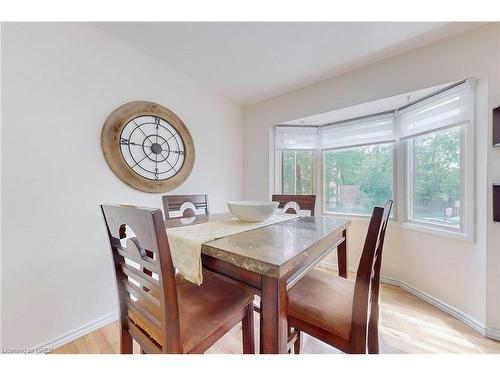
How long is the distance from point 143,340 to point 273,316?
0.57 metres

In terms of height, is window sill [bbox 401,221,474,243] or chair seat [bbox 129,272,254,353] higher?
window sill [bbox 401,221,474,243]

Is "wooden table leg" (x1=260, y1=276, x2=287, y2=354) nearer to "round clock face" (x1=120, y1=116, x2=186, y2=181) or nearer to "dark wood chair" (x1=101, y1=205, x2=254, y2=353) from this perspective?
"dark wood chair" (x1=101, y1=205, x2=254, y2=353)

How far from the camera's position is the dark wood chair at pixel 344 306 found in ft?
2.55

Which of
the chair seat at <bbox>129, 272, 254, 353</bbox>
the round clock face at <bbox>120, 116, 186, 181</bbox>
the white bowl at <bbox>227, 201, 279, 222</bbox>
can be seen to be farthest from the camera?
the round clock face at <bbox>120, 116, 186, 181</bbox>

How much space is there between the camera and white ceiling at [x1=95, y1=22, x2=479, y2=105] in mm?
1536

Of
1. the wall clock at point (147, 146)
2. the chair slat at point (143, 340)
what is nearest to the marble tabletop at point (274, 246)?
the chair slat at point (143, 340)

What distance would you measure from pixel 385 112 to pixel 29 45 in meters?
3.11

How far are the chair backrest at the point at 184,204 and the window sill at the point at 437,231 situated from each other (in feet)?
6.79

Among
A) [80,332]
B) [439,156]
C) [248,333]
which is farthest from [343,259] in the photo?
[80,332]

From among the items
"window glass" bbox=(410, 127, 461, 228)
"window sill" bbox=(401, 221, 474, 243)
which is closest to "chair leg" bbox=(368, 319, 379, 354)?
"window sill" bbox=(401, 221, 474, 243)

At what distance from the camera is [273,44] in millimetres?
1727

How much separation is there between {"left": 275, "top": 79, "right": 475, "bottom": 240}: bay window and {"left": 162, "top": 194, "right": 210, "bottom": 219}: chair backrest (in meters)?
1.27

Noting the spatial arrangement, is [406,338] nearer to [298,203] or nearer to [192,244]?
[298,203]
